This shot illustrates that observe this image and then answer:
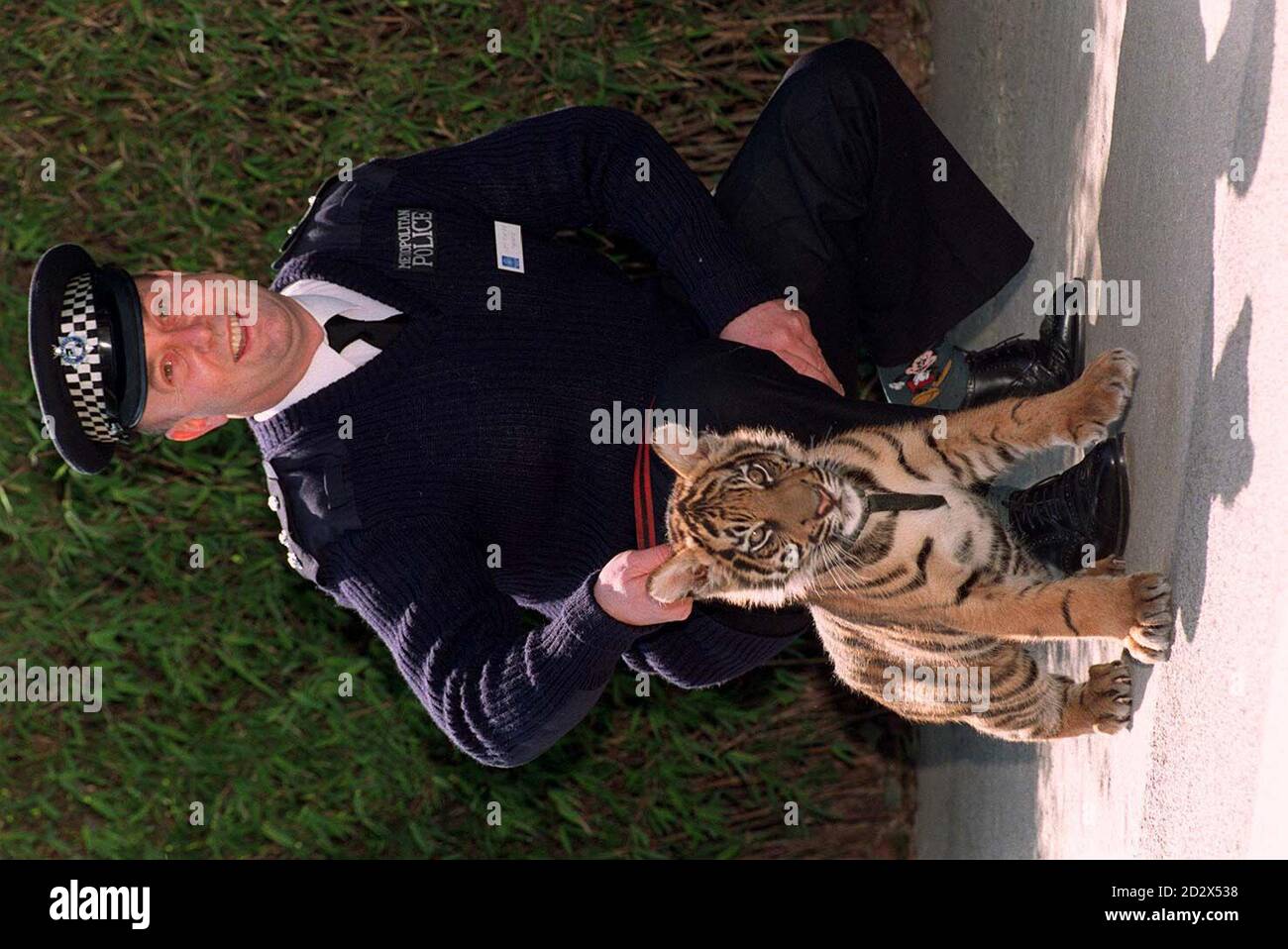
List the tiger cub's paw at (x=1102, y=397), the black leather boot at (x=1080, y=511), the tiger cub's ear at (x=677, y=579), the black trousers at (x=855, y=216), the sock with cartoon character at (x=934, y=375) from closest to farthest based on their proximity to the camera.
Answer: the tiger cub's ear at (x=677, y=579), the tiger cub's paw at (x=1102, y=397), the black leather boot at (x=1080, y=511), the black trousers at (x=855, y=216), the sock with cartoon character at (x=934, y=375)

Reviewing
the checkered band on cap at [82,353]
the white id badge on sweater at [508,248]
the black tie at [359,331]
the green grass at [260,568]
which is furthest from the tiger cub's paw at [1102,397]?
the green grass at [260,568]

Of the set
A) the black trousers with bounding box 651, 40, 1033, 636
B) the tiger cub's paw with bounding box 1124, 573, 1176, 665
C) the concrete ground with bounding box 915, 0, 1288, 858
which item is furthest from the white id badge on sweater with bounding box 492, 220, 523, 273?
the tiger cub's paw with bounding box 1124, 573, 1176, 665

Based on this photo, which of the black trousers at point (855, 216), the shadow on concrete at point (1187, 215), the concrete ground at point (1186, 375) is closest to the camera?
the concrete ground at point (1186, 375)

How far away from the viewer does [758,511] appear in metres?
2.30

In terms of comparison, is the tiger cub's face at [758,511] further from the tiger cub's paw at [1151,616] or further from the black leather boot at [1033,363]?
the black leather boot at [1033,363]

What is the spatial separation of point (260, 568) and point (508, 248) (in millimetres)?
1967

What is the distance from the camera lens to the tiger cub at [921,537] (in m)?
2.25

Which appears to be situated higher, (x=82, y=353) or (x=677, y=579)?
(x=82, y=353)

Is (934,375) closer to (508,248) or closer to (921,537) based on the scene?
(921,537)

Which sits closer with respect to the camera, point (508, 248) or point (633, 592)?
point (633, 592)

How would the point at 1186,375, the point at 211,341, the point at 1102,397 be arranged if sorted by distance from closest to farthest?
1. the point at 1186,375
2. the point at 1102,397
3. the point at 211,341

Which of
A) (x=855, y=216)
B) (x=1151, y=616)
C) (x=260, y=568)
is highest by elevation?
(x=855, y=216)

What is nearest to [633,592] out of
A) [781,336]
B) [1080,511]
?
[781,336]

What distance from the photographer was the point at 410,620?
231cm
